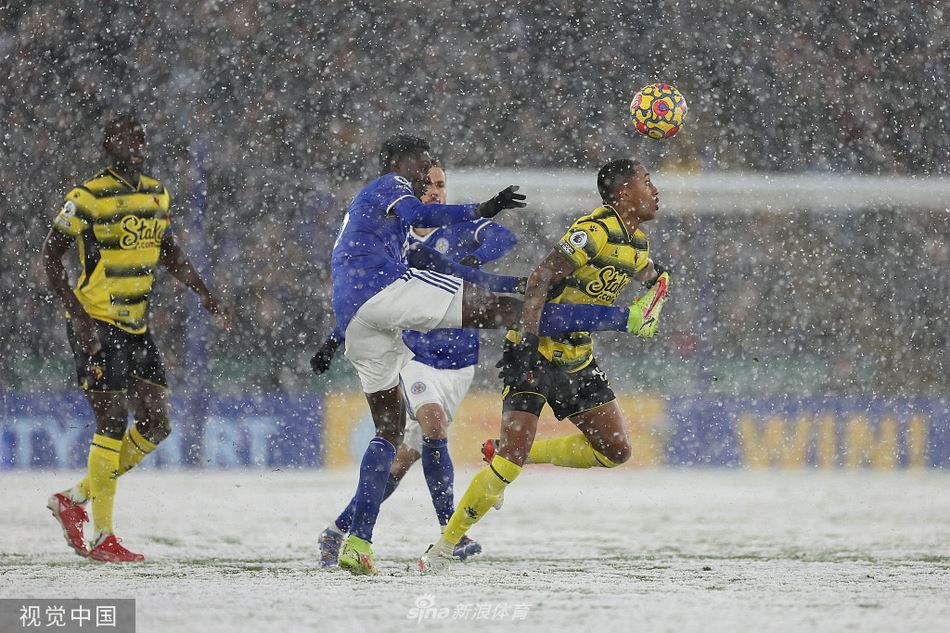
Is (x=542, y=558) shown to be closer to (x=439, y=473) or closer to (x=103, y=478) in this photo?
(x=439, y=473)

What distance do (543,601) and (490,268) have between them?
10568 millimetres

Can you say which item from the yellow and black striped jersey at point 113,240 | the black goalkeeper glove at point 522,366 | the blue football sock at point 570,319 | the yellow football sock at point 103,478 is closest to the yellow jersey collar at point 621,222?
the blue football sock at point 570,319

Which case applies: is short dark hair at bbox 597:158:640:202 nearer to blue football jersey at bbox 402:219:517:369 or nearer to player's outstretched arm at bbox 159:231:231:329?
blue football jersey at bbox 402:219:517:369

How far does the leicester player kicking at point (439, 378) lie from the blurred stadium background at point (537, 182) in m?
5.72

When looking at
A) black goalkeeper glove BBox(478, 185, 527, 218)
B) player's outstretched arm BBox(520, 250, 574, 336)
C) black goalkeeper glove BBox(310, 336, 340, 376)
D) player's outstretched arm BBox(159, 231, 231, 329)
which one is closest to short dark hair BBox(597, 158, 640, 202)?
player's outstretched arm BBox(520, 250, 574, 336)

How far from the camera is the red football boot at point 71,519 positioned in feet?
18.7

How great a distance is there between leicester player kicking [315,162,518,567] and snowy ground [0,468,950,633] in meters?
0.33

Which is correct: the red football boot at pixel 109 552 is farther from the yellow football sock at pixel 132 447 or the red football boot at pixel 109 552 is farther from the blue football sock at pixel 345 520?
the blue football sock at pixel 345 520

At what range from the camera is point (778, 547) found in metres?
6.68

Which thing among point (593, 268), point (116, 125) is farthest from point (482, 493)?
point (116, 125)

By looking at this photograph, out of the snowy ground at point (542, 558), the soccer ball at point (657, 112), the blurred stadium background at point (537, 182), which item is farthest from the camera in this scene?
the blurred stadium background at point (537, 182)

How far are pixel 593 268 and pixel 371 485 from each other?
117 centimetres

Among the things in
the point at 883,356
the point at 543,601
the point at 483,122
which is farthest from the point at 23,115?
the point at 543,601

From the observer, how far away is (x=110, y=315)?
573 cm
